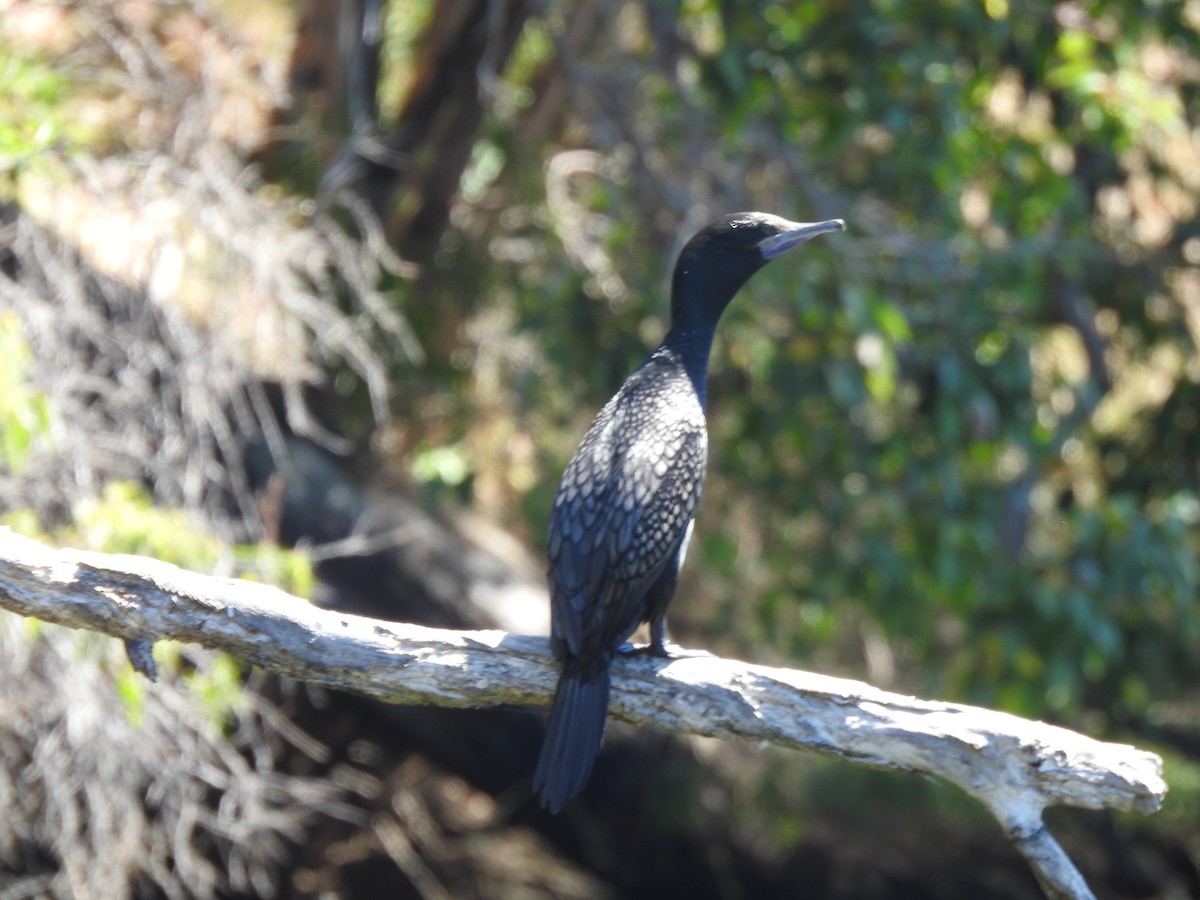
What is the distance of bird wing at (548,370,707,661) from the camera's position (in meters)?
3.07

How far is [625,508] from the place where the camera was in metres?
3.15

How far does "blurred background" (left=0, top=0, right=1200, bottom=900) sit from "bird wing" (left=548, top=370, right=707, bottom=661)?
0.94 meters

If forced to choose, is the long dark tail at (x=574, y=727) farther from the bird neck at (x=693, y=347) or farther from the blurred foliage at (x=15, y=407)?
the blurred foliage at (x=15, y=407)

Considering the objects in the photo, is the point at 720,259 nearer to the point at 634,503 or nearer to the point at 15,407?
the point at 634,503

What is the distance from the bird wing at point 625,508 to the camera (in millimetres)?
3068

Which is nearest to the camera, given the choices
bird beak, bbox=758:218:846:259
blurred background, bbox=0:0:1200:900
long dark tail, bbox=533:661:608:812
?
long dark tail, bbox=533:661:608:812

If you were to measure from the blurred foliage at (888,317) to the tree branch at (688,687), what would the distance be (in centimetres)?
199

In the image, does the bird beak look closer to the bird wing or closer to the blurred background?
the bird wing

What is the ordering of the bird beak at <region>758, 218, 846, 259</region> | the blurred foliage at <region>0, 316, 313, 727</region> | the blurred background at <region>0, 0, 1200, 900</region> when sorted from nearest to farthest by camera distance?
the blurred foliage at <region>0, 316, 313, 727</region>
the bird beak at <region>758, 218, 846, 259</region>
the blurred background at <region>0, 0, 1200, 900</region>

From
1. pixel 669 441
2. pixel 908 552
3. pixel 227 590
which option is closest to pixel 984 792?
pixel 669 441

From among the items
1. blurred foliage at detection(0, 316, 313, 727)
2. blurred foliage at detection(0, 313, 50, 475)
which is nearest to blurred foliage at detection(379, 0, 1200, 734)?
blurred foliage at detection(0, 316, 313, 727)

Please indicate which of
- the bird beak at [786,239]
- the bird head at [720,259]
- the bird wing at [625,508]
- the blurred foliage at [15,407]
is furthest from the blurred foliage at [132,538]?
the bird beak at [786,239]

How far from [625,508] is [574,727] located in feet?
1.86

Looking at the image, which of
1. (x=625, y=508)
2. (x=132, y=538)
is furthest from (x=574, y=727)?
(x=132, y=538)
